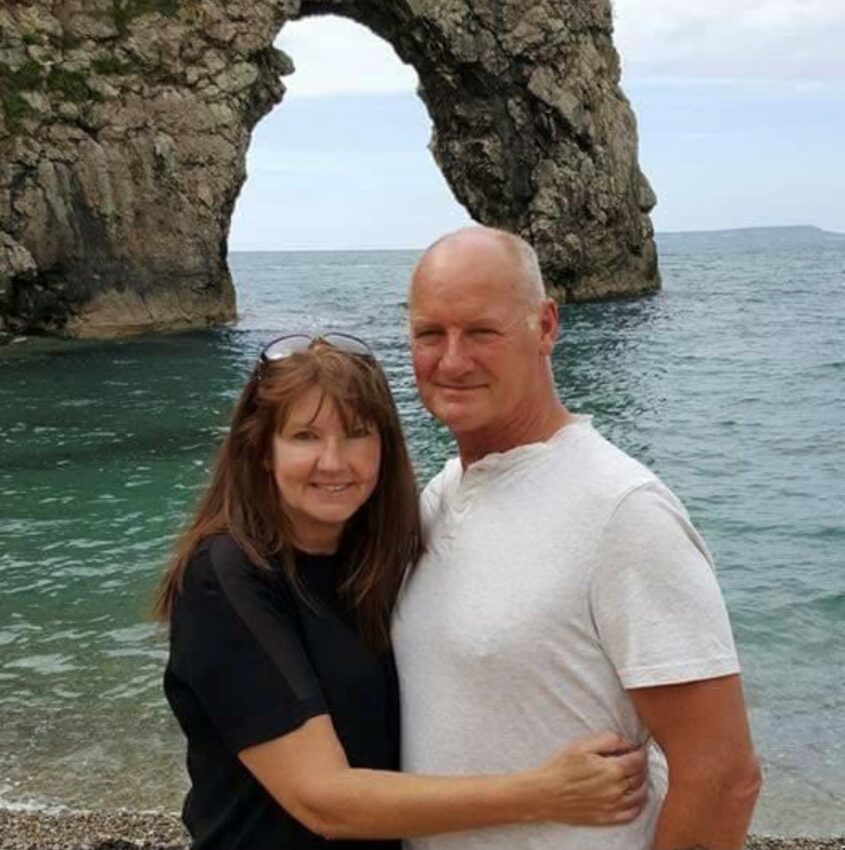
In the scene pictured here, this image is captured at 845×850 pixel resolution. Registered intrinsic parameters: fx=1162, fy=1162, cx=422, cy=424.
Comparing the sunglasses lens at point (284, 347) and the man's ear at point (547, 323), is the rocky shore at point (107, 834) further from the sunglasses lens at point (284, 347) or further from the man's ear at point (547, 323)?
the man's ear at point (547, 323)

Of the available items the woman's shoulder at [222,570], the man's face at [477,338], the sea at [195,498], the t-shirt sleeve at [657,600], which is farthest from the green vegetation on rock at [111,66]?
the t-shirt sleeve at [657,600]

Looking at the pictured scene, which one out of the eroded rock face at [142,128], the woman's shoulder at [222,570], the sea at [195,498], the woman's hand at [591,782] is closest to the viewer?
the woman's hand at [591,782]

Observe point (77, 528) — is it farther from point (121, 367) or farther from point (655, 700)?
point (121, 367)

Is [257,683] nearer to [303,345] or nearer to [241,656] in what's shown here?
[241,656]

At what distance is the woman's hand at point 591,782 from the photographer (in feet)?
9.10

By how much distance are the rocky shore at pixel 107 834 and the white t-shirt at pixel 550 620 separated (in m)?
4.08

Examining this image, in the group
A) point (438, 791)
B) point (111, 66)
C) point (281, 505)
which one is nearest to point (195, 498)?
point (281, 505)

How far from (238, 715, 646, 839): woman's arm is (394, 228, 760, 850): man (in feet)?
0.27

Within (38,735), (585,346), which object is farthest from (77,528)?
(585,346)

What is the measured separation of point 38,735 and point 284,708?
696 cm

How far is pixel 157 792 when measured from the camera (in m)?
7.92

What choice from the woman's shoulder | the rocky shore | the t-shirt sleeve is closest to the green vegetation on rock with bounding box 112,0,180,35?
the rocky shore

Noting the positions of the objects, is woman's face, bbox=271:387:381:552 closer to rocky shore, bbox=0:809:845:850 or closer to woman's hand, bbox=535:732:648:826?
woman's hand, bbox=535:732:648:826

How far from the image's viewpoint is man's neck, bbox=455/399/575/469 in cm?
312
